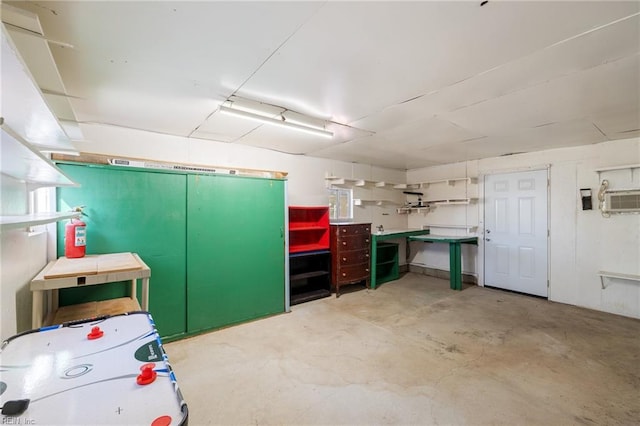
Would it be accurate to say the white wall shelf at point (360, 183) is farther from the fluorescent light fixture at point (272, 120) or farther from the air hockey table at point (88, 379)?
the air hockey table at point (88, 379)

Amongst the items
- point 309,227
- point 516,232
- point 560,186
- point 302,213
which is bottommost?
point 516,232

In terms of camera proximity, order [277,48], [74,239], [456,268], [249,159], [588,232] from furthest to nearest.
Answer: [456,268]
[249,159]
[588,232]
[74,239]
[277,48]

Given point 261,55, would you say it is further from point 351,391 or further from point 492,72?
point 351,391

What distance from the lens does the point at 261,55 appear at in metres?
1.78

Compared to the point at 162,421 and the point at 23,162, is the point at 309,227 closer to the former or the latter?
the point at 23,162

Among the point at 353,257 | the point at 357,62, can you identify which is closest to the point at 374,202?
the point at 353,257

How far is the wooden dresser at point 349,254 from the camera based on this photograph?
180 inches

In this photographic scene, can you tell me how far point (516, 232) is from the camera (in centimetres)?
479

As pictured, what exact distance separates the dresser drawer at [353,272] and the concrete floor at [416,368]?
0.76 m

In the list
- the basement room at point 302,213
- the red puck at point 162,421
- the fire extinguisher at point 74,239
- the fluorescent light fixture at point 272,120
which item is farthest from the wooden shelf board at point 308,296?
the red puck at point 162,421

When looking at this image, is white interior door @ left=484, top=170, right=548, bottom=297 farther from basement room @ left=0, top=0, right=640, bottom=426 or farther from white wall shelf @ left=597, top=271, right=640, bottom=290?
white wall shelf @ left=597, top=271, right=640, bottom=290

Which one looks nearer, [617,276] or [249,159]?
[617,276]

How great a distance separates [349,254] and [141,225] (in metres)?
3.07

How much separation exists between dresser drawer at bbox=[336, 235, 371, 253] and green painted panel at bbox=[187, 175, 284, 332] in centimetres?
121
